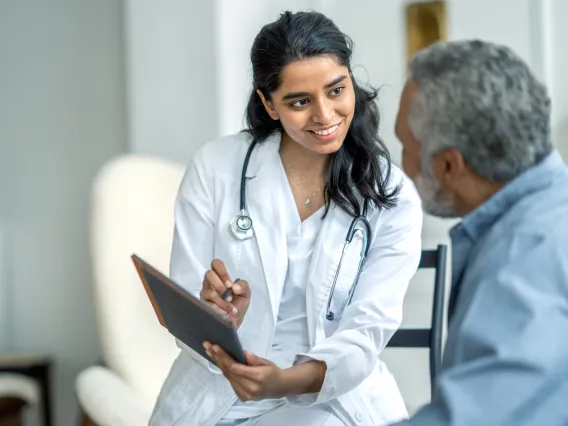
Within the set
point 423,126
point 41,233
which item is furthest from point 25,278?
point 423,126

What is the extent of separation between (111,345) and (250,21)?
1137mm

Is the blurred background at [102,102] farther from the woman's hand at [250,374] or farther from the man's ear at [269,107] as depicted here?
the woman's hand at [250,374]

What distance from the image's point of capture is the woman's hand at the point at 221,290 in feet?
5.40

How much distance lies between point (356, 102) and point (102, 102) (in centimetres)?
142

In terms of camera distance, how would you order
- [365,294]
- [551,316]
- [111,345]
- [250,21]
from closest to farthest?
[551,316] → [365,294] → [111,345] → [250,21]

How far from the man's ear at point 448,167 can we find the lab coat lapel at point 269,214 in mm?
614

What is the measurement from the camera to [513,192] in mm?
1150

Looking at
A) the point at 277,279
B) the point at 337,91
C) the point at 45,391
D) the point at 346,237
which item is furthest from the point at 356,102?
the point at 45,391

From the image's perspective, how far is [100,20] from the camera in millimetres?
3062

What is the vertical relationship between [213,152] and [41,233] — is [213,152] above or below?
above

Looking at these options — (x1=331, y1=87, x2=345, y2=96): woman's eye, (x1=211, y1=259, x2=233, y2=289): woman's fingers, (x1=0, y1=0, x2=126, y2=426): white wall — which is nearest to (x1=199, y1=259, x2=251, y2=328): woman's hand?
(x1=211, y1=259, x2=233, y2=289): woman's fingers

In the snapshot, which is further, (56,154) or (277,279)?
(56,154)

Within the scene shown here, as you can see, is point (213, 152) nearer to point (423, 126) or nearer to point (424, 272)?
point (423, 126)

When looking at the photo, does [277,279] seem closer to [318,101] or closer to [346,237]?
[346,237]
